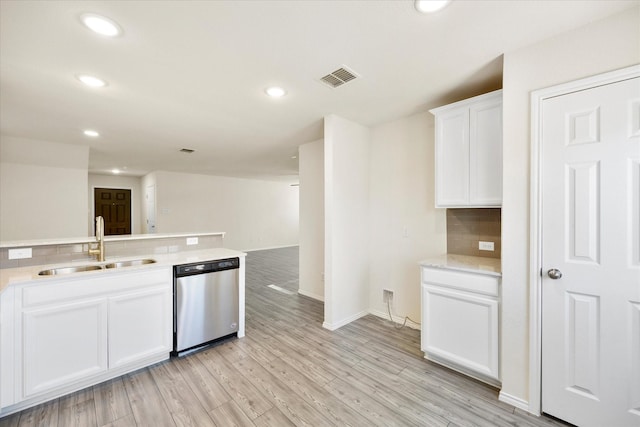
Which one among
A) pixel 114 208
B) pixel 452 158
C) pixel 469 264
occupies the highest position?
pixel 452 158

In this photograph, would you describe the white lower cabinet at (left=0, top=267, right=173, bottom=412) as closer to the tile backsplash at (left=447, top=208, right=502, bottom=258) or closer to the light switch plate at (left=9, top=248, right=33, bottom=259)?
the light switch plate at (left=9, top=248, right=33, bottom=259)

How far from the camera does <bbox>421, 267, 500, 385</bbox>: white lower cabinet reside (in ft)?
6.73

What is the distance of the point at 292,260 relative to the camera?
7.41 m

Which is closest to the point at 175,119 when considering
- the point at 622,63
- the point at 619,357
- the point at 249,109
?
the point at 249,109

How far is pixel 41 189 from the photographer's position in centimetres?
416

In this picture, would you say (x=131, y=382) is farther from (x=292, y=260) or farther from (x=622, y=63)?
(x=292, y=260)

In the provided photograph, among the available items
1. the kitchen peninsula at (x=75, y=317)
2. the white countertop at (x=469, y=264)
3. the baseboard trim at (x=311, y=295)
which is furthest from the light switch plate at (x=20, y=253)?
the white countertop at (x=469, y=264)

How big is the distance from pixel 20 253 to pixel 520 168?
4.14m

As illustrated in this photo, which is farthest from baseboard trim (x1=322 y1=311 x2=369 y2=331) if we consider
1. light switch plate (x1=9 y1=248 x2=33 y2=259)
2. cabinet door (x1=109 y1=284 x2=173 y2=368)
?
light switch plate (x1=9 y1=248 x2=33 y2=259)

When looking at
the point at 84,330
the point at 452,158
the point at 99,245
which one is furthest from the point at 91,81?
the point at 452,158

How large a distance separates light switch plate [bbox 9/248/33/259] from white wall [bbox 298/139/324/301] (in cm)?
323

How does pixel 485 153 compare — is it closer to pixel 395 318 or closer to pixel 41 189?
pixel 395 318

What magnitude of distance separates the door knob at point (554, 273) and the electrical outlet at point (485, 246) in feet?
2.80

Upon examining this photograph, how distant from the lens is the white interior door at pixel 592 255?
153 cm
